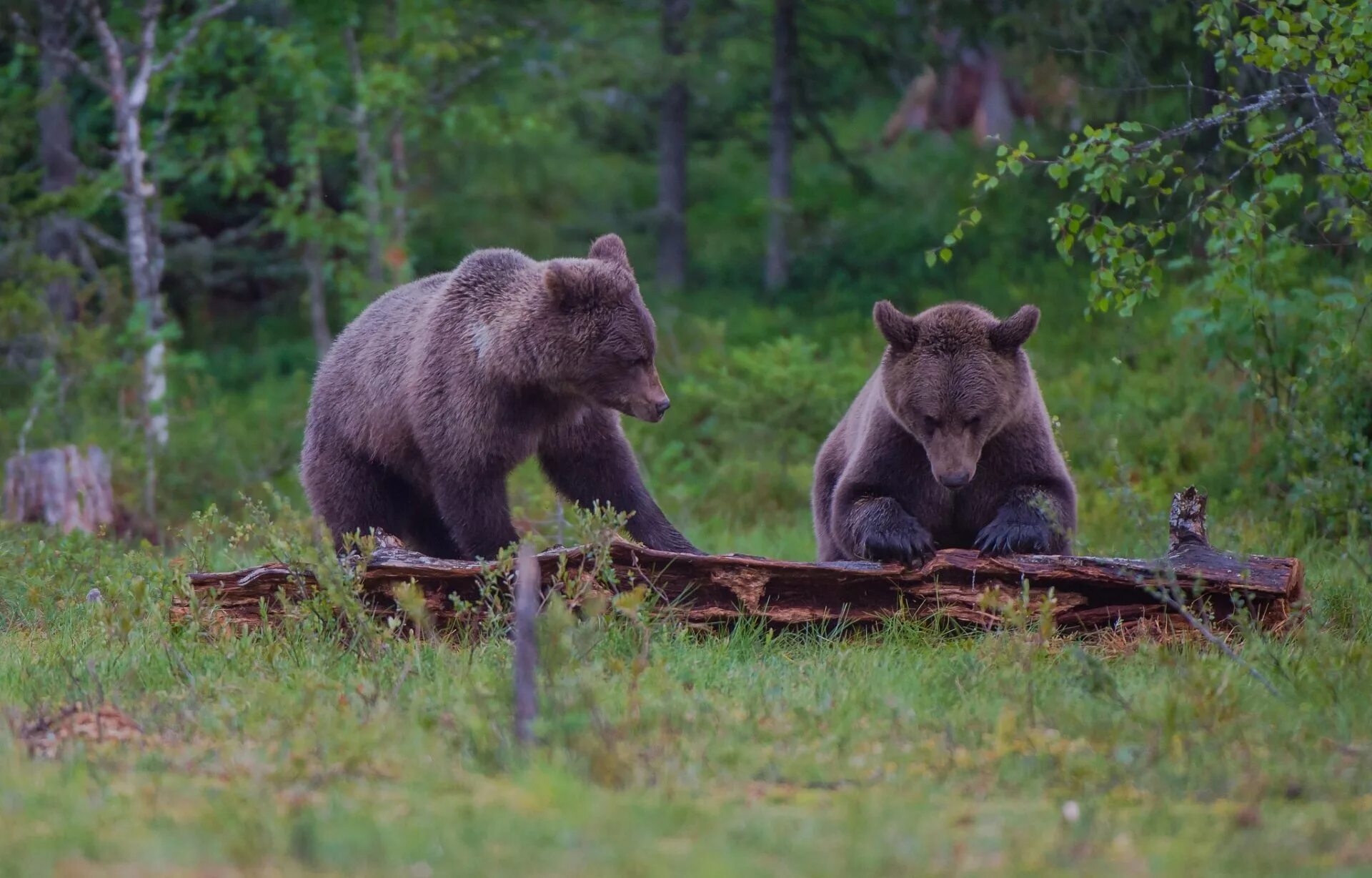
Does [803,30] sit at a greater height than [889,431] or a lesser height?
greater

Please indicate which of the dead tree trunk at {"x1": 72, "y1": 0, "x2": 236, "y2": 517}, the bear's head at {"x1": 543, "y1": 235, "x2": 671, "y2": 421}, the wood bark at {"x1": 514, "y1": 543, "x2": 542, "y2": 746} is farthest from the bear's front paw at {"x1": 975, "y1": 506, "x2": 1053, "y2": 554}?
the dead tree trunk at {"x1": 72, "y1": 0, "x2": 236, "y2": 517}

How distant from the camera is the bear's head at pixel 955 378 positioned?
658 centimetres

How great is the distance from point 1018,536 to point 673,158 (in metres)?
12.0

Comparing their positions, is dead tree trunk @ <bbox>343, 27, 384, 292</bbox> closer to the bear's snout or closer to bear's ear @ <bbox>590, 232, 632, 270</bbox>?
bear's ear @ <bbox>590, 232, 632, 270</bbox>

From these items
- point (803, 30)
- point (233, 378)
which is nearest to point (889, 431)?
point (803, 30)

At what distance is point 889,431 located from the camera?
7082 mm

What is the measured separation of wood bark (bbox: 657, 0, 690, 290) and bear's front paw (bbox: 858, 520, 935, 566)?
35.8 feet

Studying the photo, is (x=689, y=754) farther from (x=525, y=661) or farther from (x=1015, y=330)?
(x=1015, y=330)

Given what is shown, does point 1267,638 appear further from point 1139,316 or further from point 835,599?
point 1139,316

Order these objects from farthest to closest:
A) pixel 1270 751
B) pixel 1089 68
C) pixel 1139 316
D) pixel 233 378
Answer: pixel 233 378 < pixel 1139 316 < pixel 1089 68 < pixel 1270 751

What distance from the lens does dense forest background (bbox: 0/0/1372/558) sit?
10297mm

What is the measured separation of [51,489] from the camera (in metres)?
11.1

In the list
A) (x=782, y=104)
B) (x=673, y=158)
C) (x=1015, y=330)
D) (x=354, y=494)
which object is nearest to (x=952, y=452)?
(x=1015, y=330)

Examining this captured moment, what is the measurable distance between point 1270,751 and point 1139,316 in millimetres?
10437
